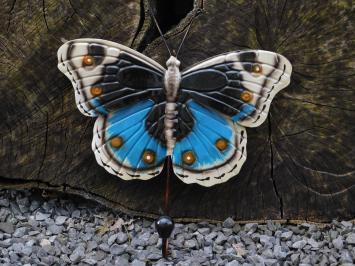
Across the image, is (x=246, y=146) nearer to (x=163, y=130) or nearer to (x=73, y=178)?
(x=163, y=130)

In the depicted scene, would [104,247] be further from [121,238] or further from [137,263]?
[137,263]

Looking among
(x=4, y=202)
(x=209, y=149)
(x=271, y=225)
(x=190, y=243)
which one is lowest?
(x=190, y=243)

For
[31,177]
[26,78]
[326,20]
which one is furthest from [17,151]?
[326,20]

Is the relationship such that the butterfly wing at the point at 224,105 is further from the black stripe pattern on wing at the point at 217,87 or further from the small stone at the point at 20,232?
the small stone at the point at 20,232

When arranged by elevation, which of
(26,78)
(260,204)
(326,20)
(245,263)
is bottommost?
(245,263)

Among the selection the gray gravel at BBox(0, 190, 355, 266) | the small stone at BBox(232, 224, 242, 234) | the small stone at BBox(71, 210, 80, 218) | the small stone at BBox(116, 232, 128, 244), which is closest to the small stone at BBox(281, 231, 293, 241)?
the gray gravel at BBox(0, 190, 355, 266)

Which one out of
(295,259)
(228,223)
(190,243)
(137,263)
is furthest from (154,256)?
(295,259)

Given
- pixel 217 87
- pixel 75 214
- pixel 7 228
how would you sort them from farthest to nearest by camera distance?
pixel 75 214
pixel 7 228
pixel 217 87
